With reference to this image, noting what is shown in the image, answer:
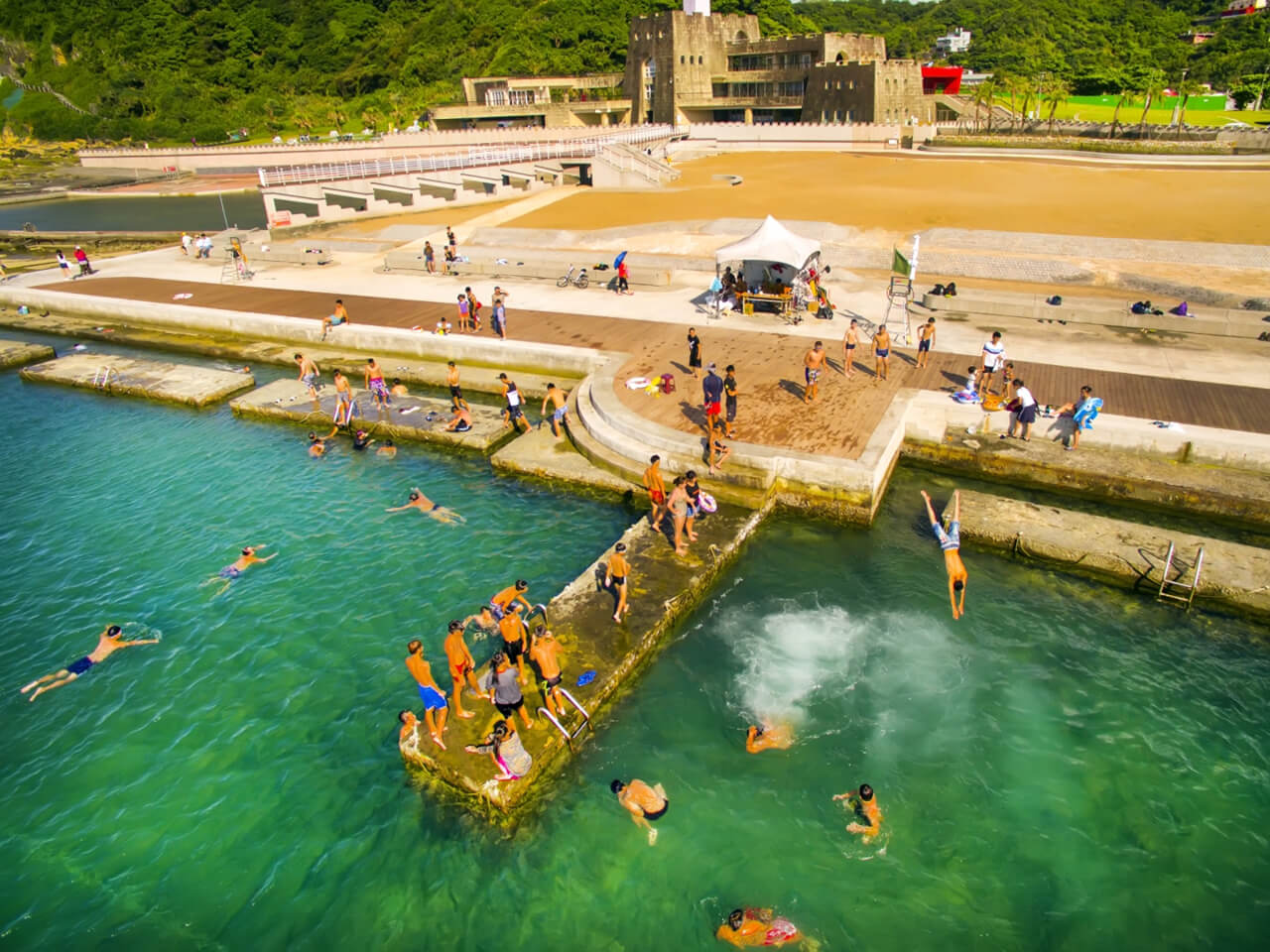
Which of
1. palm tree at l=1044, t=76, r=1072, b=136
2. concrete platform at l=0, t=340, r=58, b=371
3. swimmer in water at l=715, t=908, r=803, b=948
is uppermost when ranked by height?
palm tree at l=1044, t=76, r=1072, b=136

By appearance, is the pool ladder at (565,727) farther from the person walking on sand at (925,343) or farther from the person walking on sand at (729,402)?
the person walking on sand at (925,343)

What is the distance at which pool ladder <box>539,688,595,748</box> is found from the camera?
9.98 metres

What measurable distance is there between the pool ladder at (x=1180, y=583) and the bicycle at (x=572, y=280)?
21.8 m

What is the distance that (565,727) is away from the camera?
33.5 feet

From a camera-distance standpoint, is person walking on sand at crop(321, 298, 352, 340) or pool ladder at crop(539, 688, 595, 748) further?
person walking on sand at crop(321, 298, 352, 340)

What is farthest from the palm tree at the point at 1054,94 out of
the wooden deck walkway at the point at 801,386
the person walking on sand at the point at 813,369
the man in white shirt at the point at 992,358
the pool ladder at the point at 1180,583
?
the pool ladder at the point at 1180,583

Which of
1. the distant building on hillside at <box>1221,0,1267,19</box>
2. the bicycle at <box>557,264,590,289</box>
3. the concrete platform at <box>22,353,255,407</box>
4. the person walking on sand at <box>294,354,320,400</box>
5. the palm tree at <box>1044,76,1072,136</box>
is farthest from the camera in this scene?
the distant building on hillside at <box>1221,0,1267,19</box>

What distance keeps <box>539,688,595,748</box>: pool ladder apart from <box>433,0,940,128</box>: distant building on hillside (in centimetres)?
7810

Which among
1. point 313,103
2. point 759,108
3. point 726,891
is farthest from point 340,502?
point 313,103

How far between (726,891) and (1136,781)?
Result: 5.81 metres

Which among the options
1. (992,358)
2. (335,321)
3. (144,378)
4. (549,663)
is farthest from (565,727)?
(144,378)

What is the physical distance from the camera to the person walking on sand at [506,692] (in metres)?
9.70

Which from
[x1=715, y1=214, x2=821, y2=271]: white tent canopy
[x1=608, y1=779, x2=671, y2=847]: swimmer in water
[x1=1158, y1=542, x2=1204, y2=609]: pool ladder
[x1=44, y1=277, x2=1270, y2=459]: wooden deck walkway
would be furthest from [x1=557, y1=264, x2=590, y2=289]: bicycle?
[x1=608, y1=779, x2=671, y2=847]: swimmer in water

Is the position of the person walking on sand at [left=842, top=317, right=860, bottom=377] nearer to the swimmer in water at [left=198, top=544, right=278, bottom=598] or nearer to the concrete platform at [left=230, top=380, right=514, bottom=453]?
the concrete platform at [left=230, top=380, right=514, bottom=453]
